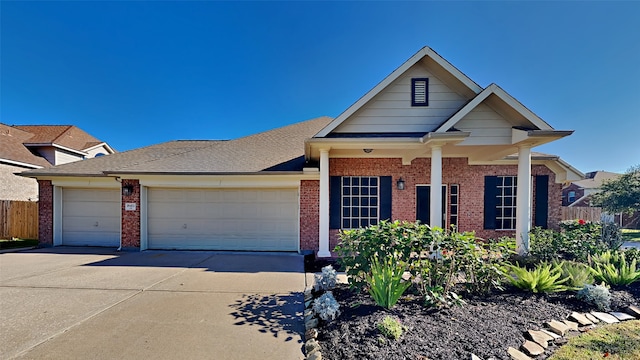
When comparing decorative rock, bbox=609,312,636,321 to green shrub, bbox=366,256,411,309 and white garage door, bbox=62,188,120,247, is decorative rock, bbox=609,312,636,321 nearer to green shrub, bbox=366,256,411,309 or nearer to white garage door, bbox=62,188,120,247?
green shrub, bbox=366,256,411,309

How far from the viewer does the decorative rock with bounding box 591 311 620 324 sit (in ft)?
11.8

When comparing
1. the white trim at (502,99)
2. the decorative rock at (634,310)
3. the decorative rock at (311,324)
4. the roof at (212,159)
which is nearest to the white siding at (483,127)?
the white trim at (502,99)

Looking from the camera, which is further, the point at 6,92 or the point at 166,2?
the point at 6,92

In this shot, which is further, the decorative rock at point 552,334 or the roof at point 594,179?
the roof at point 594,179

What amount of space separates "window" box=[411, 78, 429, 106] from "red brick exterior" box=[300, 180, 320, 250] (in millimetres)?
3737

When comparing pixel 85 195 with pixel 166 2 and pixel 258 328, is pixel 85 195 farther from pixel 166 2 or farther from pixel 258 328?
pixel 258 328

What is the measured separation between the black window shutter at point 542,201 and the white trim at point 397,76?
15.8ft

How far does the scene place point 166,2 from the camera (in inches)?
335

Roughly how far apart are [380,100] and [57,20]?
12.1 meters

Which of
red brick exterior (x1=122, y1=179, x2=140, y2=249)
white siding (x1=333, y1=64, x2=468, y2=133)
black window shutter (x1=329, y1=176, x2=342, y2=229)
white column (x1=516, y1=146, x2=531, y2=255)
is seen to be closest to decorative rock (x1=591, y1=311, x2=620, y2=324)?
white column (x1=516, y1=146, x2=531, y2=255)

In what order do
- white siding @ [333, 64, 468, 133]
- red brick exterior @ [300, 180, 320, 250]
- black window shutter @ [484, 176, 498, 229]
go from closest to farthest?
1. white siding @ [333, 64, 468, 133]
2. red brick exterior @ [300, 180, 320, 250]
3. black window shutter @ [484, 176, 498, 229]

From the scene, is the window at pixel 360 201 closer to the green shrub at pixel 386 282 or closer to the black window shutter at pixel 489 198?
the black window shutter at pixel 489 198

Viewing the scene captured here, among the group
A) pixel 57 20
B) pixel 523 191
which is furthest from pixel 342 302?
pixel 57 20

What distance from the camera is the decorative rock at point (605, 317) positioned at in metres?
3.59
